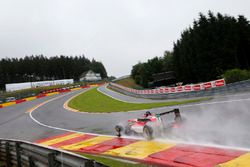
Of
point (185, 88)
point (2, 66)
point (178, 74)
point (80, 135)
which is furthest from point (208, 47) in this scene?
point (2, 66)

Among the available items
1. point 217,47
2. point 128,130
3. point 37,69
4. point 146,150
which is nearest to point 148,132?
point 146,150

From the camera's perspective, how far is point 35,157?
743 cm

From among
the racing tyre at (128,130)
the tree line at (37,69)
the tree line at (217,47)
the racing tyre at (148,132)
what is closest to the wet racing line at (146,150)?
the racing tyre at (148,132)

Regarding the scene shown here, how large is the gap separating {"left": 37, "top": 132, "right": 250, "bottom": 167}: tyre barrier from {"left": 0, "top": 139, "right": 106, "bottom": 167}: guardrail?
2.37 m

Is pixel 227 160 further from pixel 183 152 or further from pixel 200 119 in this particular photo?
pixel 200 119

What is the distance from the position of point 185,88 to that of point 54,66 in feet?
388

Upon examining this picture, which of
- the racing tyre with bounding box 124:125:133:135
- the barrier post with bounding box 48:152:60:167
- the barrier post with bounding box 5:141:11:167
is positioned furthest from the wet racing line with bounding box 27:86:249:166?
the barrier post with bounding box 48:152:60:167

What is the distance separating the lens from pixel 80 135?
A: 1423cm

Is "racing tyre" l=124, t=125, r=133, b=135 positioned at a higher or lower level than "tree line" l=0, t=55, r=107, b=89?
lower

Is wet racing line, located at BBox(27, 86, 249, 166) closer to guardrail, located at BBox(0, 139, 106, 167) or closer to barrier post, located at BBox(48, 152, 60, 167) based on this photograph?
guardrail, located at BBox(0, 139, 106, 167)

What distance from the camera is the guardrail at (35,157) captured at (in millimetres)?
5200

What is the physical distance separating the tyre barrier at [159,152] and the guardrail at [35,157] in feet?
7.79

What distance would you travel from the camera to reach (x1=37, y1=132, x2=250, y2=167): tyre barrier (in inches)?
262

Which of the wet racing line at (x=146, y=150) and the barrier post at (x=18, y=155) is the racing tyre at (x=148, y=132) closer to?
the wet racing line at (x=146, y=150)
